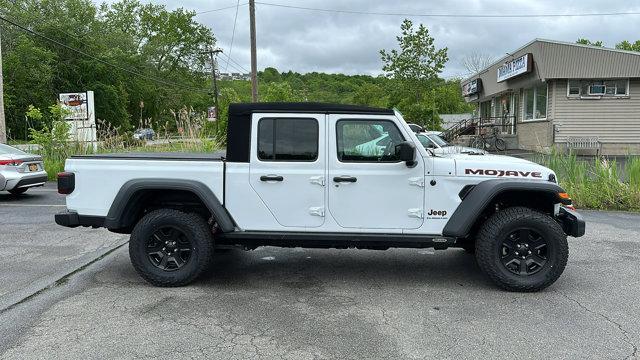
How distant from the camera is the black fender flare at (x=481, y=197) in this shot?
503 cm

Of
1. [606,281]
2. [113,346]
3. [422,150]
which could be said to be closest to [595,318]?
[606,281]

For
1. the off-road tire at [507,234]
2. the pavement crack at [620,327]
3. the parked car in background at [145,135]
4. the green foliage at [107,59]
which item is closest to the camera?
the pavement crack at [620,327]

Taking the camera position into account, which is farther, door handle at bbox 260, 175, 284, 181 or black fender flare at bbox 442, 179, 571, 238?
door handle at bbox 260, 175, 284, 181

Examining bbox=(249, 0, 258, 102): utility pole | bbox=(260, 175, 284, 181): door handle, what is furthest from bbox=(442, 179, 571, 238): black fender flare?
bbox=(249, 0, 258, 102): utility pole

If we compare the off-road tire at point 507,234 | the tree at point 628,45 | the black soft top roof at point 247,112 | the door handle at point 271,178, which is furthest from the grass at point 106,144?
the tree at point 628,45

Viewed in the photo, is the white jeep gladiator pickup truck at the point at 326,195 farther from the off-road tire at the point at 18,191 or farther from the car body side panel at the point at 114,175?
the off-road tire at the point at 18,191

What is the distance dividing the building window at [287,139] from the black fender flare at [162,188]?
65 cm

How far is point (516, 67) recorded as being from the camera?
971 inches

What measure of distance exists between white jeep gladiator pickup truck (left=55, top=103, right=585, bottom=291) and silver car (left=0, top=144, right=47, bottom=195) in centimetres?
687

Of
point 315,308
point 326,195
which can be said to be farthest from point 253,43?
point 315,308

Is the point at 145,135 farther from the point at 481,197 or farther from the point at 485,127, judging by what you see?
the point at 485,127

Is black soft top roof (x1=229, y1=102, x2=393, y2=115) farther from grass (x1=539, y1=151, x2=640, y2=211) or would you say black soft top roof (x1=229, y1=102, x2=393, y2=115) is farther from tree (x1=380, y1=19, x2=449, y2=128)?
tree (x1=380, y1=19, x2=449, y2=128)

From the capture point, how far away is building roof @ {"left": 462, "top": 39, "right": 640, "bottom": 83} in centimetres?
2172

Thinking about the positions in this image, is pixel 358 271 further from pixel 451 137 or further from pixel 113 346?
pixel 451 137
